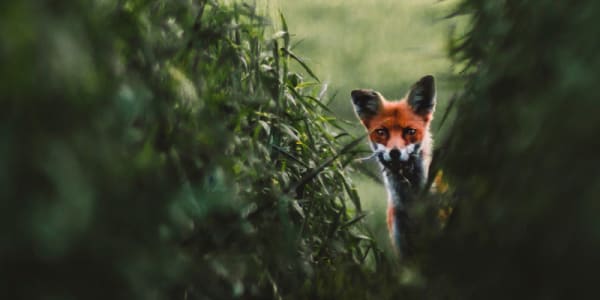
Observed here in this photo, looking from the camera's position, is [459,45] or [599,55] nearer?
[599,55]

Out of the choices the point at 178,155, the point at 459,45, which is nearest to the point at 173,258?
the point at 178,155

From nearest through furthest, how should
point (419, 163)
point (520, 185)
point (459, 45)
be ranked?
point (520, 185)
point (459, 45)
point (419, 163)

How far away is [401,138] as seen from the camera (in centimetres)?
426

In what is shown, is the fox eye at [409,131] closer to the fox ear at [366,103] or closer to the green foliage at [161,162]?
the fox ear at [366,103]

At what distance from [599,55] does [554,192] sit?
260mm

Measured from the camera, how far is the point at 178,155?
1981mm

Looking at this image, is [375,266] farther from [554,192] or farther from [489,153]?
[554,192]

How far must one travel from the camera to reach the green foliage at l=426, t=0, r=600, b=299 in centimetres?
148

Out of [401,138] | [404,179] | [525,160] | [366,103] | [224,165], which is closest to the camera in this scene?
[525,160]

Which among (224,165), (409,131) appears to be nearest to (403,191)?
(409,131)

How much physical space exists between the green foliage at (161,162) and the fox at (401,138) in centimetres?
67

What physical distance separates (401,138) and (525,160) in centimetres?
259

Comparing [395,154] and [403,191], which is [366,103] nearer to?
[395,154]

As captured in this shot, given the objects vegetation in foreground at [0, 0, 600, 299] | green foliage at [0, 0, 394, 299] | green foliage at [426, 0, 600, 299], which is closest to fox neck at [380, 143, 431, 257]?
green foliage at [0, 0, 394, 299]
